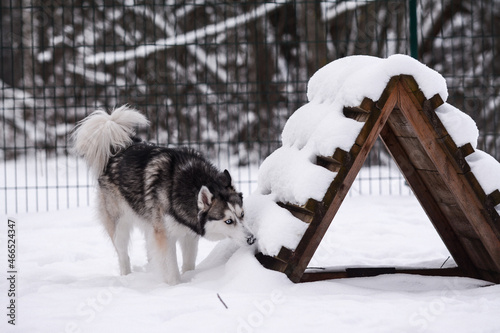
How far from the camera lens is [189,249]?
14.6ft

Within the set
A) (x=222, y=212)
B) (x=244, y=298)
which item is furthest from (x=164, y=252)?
(x=244, y=298)

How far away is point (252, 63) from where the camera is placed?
13.1m

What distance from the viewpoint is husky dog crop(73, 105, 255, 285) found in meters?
4.05

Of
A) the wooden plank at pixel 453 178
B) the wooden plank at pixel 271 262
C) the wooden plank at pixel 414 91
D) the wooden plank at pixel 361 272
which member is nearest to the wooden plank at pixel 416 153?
the wooden plank at pixel 453 178

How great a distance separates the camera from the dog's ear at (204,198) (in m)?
3.97

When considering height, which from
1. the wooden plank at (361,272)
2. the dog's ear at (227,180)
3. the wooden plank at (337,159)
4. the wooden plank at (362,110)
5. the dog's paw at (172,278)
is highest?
the wooden plank at (362,110)

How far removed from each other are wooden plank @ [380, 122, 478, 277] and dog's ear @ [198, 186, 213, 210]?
1.26 metres

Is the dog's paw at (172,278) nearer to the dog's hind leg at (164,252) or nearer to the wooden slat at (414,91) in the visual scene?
the dog's hind leg at (164,252)

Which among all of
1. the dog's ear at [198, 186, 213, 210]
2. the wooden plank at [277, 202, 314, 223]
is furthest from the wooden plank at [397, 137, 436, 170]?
the dog's ear at [198, 186, 213, 210]

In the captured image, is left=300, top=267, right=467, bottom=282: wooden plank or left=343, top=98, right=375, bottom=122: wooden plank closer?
left=343, top=98, right=375, bottom=122: wooden plank

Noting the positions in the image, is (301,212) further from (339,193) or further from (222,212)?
(222,212)

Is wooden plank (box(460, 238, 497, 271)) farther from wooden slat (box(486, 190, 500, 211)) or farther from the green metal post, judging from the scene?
the green metal post

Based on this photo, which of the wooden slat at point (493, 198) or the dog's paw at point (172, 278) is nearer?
the wooden slat at point (493, 198)

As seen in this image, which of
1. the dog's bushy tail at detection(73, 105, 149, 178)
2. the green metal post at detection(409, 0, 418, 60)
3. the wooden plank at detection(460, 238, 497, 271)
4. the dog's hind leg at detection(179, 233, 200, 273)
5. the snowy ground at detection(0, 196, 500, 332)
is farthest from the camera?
the green metal post at detection(409, 0, 418, 60)
